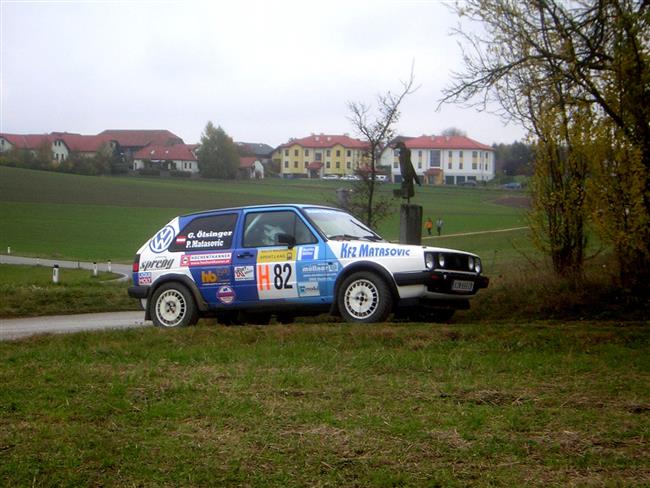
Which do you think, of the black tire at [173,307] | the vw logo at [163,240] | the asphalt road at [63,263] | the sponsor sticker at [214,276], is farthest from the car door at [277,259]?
the asphalt road at [63,263]

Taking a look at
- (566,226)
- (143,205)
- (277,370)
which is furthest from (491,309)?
(143,205)

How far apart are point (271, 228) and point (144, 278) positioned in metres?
1.91

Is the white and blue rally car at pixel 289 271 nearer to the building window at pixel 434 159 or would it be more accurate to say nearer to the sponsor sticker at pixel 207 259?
the sponsor sticker at pixel 207 259

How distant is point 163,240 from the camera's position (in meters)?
12.1

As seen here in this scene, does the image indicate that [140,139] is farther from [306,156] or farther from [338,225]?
[338,225]

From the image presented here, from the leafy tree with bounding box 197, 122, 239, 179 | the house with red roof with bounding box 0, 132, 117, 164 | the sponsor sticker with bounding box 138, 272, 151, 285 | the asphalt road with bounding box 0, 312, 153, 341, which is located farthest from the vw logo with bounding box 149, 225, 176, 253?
the house with red roof with bounding box 0, 132, 117, 164

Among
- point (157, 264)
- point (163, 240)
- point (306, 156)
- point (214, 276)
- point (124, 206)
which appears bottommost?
point (214, 276)

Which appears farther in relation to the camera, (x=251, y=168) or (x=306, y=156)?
(x=251, y=168)

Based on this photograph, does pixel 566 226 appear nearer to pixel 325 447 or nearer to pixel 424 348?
pixel 424 348

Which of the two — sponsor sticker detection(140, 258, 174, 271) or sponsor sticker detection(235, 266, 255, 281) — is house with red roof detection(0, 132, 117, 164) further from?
sponsor sticker detection(235, 266, 255, 281)

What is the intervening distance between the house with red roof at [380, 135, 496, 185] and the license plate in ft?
255

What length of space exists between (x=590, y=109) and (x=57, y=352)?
8.56m

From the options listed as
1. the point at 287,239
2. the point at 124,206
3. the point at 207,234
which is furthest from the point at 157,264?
the point at 124,206

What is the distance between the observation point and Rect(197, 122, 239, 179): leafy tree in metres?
73.5
